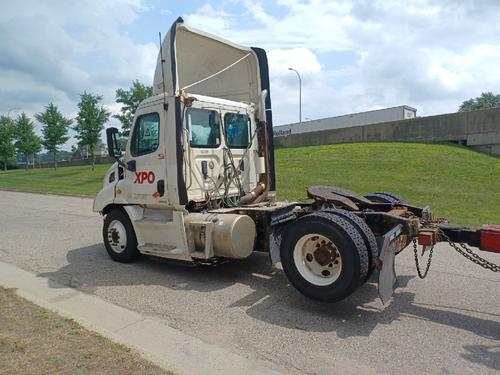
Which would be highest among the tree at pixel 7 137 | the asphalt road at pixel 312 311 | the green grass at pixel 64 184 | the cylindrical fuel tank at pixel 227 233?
the tree at pixel 7 137

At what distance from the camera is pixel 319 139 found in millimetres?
26516

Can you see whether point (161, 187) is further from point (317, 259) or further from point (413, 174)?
point (413, 174)

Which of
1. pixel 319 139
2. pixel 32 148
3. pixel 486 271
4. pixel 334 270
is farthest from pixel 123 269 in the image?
pixel 32 148

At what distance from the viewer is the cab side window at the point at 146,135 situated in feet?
20.5

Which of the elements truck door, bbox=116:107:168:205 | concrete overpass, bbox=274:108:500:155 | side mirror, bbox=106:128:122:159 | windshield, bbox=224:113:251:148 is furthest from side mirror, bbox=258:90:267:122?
concrete overpass, bbox=274:108:500:155

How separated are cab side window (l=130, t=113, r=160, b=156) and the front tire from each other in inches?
45.0

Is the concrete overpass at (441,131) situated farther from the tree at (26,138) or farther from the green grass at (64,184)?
the tree at (26,138)

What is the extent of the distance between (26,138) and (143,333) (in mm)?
46920

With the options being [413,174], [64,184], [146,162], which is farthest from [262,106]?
[64,184]

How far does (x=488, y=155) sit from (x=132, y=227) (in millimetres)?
17845

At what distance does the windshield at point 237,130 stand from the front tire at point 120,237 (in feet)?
7.03

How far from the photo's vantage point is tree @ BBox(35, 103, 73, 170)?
36531 mm

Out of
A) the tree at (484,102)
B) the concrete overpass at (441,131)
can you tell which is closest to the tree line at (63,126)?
the concrete overpass at (441,131)

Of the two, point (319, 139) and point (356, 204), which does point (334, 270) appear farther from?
point (319, 139)
